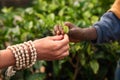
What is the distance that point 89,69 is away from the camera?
10.7 feet

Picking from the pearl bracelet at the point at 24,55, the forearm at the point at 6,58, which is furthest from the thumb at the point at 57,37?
the forearm at the point at 6,58

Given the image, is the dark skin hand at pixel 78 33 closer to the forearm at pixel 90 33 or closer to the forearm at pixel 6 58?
the forearm at pixel 90 33

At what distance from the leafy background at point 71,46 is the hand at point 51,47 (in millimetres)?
800

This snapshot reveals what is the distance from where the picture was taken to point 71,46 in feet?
9.64

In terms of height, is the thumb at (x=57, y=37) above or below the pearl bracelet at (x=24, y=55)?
above

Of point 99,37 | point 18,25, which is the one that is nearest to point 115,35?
point 99,37

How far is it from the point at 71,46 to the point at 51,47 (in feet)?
2.73

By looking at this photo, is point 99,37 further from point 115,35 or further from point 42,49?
point 42,49

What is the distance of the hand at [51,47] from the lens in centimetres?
210

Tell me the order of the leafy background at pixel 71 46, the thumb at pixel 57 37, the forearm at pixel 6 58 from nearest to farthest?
the forearm at pixel 6 58 < the thumb at pixel 57 37 < the leafy background at pixel 71 46

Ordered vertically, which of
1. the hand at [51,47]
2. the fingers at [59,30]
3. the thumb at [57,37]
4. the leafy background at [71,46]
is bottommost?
the leafy background at [71,46]

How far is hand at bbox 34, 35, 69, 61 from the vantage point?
6.89 ft

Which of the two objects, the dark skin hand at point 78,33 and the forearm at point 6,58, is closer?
the forearm at point 6,58

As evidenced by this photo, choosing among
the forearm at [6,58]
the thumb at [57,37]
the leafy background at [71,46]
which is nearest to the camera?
the forearm at [6,58]
